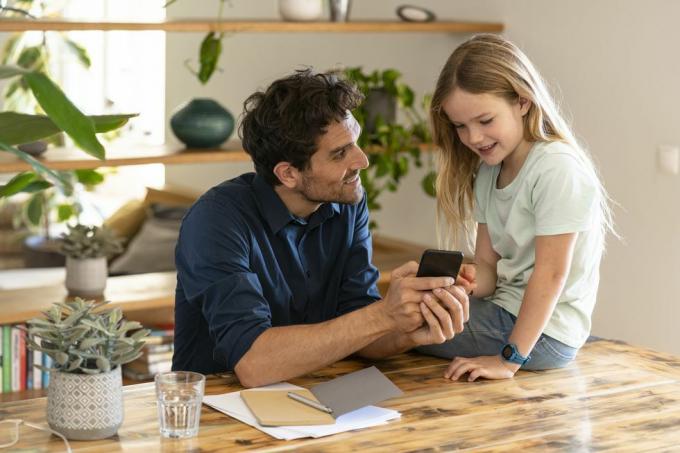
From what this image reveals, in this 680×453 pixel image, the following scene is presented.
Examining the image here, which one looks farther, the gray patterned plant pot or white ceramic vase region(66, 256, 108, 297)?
white ceramic vase region(66, 256, 108, 297)

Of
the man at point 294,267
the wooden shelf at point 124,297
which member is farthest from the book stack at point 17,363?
the man at point 294,267

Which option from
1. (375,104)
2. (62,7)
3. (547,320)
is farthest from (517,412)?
(62,7)

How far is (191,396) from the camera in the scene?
6.01ft

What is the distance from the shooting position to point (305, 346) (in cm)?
213

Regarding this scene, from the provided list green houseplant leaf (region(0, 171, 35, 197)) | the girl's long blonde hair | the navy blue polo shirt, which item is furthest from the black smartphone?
green houseplant leaf (region(0, 171, 35, 197))

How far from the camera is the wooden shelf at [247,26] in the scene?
11.2 feet

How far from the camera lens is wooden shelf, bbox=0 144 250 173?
3.55 metres

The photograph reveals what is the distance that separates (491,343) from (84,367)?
97 centimetres

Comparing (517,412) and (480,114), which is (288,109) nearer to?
(480,114)

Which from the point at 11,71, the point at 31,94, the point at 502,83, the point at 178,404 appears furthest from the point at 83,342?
the point at 31,94

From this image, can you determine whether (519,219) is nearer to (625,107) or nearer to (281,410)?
(281,410)

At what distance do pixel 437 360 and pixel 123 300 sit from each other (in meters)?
1.57

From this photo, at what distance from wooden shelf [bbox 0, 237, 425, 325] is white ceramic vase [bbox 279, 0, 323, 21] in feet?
3.18

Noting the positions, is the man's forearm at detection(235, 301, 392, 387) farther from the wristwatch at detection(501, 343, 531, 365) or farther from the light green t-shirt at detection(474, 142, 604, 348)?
the light green t-shirt at detection(474, 142, 604, 348)
